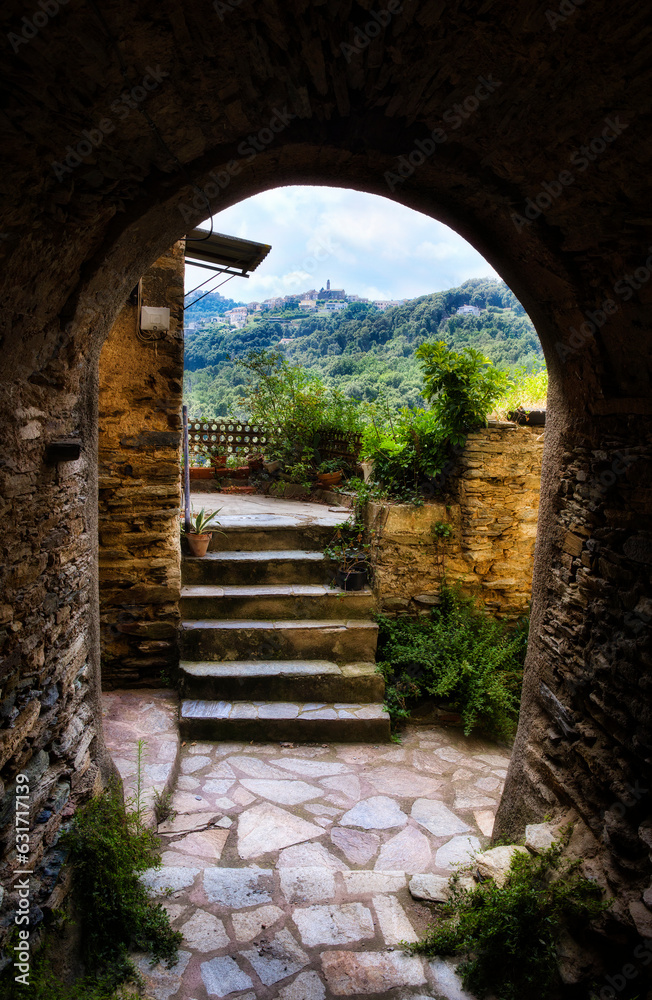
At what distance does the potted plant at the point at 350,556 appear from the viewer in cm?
516

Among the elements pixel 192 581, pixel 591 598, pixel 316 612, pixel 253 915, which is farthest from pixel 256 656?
pixel 591 598

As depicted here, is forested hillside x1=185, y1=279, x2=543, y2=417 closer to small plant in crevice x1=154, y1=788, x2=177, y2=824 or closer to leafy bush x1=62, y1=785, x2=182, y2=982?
small plant in crevice x1=154, y1=788, x2=177, y2=824

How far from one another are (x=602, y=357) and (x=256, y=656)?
3.49 meters

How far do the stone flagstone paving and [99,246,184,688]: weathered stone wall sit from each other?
0.99 m

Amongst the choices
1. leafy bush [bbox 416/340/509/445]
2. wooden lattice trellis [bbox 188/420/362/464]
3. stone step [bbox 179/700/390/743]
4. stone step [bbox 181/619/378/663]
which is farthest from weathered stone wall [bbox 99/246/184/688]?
wooden lattice trellis [bbox 188/420/362/464]

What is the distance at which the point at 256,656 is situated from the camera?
4.73 m

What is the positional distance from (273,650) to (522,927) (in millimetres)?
2919

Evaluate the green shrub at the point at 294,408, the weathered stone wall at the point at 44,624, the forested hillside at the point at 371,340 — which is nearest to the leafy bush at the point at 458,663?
the weathered stone wall at the point at 44,624

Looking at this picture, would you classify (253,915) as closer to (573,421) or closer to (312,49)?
(573,421)

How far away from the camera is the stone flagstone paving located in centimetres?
223

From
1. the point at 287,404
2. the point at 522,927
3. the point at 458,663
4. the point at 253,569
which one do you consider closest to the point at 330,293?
the point at 287,404

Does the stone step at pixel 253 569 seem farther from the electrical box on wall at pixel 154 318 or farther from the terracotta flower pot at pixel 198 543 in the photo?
the electrical box on wall at pixel 154 318

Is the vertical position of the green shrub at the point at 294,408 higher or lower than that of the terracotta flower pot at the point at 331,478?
higher

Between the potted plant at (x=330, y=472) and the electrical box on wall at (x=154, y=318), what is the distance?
149 inches
